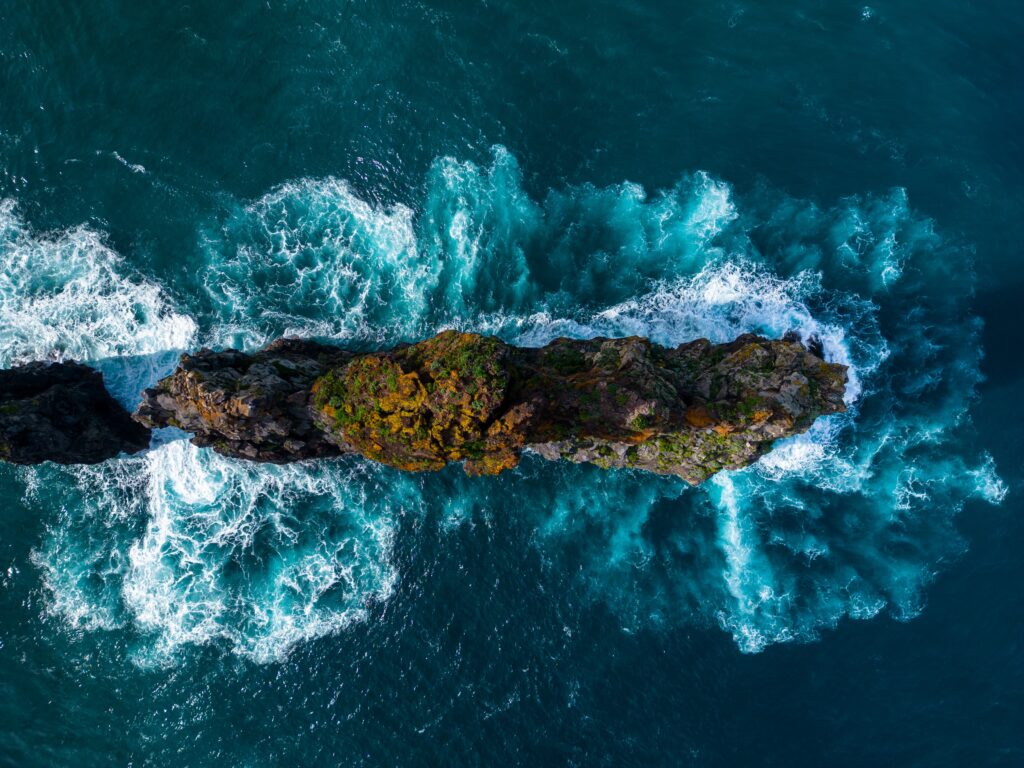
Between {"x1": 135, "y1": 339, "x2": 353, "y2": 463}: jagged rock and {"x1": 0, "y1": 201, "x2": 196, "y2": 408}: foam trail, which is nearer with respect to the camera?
{"x1": 135, "y1": 339, "x2": 353, "y2": 463}: jagged rock

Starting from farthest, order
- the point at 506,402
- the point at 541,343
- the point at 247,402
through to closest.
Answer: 1. the point at 541,343
2. the point at 247,402
3. the point at 506,402

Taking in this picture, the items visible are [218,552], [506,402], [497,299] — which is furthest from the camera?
[218,552]

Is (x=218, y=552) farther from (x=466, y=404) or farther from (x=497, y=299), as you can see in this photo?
(x=497, y=299)

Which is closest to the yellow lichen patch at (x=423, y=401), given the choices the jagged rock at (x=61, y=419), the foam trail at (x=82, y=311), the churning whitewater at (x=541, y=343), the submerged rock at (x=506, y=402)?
the submerged rock at (x=506, y=402)

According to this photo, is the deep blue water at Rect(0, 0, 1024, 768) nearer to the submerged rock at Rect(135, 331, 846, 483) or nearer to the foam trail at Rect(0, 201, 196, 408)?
the foam trail at Rect(0, 201, 196, 408)

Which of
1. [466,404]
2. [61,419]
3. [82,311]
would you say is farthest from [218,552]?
[466,404]

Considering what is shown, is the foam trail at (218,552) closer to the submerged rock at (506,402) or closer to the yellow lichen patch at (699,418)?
the submerged rock at (506,402)

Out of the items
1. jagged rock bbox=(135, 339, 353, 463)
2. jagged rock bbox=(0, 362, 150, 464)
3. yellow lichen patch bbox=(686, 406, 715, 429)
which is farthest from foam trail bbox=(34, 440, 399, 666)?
yellow lichen patch bbox=(686, 406, 715, 429)
